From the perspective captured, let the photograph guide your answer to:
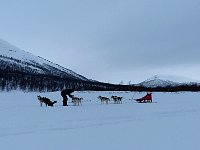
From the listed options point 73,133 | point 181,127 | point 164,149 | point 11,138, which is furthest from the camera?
point 181,127

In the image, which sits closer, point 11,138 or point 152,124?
point 11,138

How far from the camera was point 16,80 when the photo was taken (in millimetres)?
114188

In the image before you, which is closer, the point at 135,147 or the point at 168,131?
the point at 135,147

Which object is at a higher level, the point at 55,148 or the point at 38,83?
the point at 38,83

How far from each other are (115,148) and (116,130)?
2.55 metres

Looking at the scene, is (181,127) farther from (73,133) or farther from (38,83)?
(38,83)

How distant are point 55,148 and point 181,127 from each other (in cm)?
468

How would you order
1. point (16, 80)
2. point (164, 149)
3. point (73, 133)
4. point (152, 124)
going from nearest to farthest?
1. point (164, 149)
2. point (73, 133)
3. point (152, 124)
4. point (16, 80)

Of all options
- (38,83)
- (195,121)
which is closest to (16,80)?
(38,83)

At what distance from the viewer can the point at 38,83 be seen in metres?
116

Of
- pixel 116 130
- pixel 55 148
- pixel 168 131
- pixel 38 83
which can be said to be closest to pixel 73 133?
pixel 116 130

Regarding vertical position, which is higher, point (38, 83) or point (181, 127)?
point (38, 83)

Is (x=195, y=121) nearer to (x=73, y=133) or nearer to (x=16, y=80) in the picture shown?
Result: (x=73, y=133)

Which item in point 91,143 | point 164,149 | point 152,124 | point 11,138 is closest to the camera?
point 164,149
